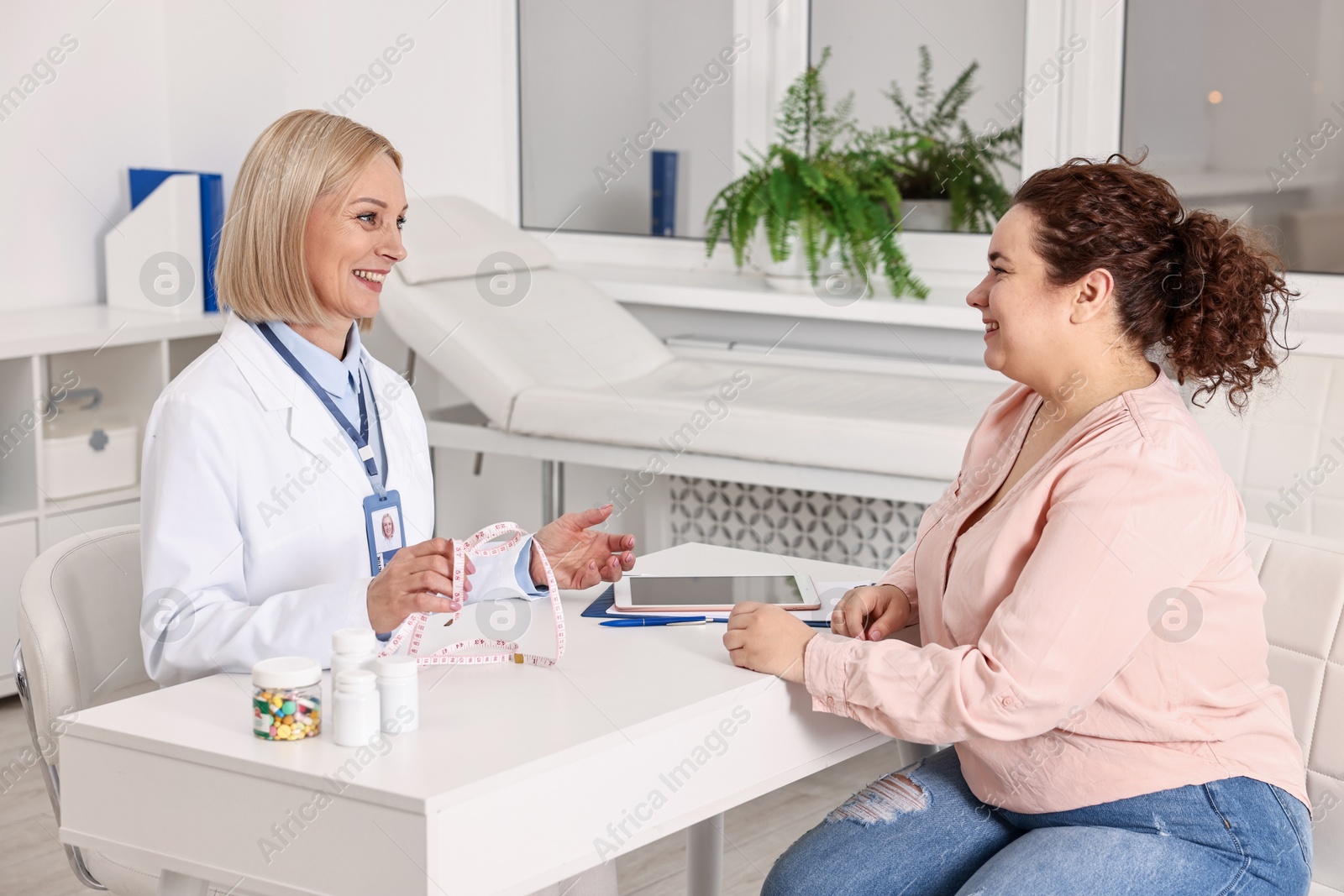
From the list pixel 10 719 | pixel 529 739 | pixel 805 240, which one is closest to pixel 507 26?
pixel 805 240

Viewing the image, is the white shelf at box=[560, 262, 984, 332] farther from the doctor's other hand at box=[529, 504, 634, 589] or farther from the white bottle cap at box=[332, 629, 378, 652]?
the white bottle cap at box=[332, 629, 378, 652]

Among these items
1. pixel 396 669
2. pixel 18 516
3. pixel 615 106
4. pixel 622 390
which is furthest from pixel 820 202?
pixel 396 669

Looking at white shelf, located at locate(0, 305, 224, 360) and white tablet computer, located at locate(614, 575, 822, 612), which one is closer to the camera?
white tablet computer, located at locate(614, 575, 822, 612)

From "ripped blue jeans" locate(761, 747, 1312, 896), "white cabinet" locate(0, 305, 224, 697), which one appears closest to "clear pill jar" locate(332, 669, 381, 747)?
"ripped blue jeans" locate(761, 747, 1312, 896)

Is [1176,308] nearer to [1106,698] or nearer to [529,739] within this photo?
[1106,698]

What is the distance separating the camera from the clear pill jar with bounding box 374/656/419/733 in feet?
3.94

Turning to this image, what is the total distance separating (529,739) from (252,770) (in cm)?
22

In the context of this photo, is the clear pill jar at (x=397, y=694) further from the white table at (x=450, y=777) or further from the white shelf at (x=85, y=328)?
the white shelf at (x=85, y=328)

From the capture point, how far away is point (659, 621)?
5.17ft

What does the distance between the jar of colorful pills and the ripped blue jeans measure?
55 cm

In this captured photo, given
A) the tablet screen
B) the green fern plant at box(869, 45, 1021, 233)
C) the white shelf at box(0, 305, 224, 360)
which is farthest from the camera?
the green fern plant at box(869, 45, 1021, 233)

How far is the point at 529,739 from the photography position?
1.20 metres

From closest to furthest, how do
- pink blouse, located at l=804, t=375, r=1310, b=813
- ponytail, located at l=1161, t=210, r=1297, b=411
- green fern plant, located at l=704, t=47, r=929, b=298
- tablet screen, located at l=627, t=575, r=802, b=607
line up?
pink blouse, located at l=804, t=375, r=1310, b=813
ponytail, located at l=1161, t=210, r=1297, b=411
tablet screen, located at l=627, t=575, r=802, b=607
green fern plant, located at l=704, t=47, r=929, b=298

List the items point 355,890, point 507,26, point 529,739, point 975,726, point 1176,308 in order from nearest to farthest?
point 355,890, point 529,739, point 975,726, point 1176,308, point 507,26
